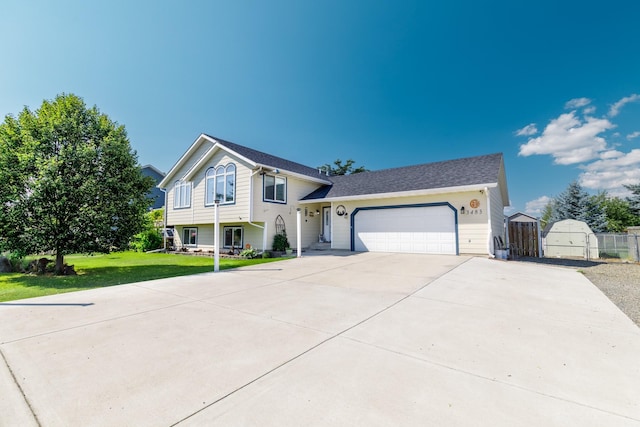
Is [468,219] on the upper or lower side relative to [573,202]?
lower

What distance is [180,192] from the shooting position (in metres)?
17.3

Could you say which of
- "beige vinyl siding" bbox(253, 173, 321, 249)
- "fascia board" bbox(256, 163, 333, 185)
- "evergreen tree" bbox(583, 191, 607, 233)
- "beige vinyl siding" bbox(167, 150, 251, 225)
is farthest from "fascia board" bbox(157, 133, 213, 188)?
"evergreen tree" bbox(583, 191, 607, 233)

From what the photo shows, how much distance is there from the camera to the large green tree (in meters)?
7.93

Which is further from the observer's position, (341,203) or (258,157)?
(258,157)

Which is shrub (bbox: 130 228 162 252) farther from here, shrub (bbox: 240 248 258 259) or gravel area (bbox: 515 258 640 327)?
gravel area (bbox: 515 258 640 327)

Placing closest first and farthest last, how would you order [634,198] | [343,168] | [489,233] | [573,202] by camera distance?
[489,233] < [573,202] < [634,198] < [343,168]

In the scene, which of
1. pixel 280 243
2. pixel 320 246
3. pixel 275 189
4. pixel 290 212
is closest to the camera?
pixel 280 243

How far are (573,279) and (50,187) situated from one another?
15.0m

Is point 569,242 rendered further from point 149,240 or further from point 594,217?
point 149,240

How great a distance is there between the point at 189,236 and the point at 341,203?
10.5 m

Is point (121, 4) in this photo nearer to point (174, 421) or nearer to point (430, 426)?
point (174, 421)

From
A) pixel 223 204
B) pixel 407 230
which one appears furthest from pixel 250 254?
pixel 407 230

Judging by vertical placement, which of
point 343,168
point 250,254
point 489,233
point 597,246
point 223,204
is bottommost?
point 250,254

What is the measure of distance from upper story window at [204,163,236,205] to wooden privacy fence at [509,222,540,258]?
49.7 feet
